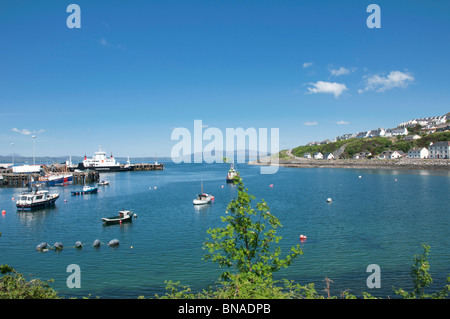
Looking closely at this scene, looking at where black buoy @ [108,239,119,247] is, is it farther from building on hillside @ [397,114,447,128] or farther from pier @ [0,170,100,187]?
building on hillside @ [397,114,447,128]

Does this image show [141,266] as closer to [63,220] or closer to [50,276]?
[50,276]

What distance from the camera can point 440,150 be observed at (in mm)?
113625

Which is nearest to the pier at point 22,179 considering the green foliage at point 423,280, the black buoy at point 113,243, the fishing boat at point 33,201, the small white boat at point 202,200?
the fishing boat at point 33,201

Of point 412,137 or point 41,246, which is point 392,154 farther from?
point 41,246

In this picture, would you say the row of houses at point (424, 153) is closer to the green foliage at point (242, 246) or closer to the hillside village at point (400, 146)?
the hillside village at point (400, 146)

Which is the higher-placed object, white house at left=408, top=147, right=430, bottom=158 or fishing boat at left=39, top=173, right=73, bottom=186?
white house at left=408, top=147, right=430, bottom=158

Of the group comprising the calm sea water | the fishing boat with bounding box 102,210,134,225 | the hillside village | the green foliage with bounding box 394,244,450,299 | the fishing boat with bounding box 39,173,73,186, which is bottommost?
the calm sea water

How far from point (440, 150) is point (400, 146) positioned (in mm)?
22634

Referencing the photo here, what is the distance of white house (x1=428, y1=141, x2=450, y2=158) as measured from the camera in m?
110

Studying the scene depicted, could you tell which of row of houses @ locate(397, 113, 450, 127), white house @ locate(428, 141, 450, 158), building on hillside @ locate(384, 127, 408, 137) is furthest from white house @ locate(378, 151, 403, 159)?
row of houses @ locate(397, 113, 450, 127)

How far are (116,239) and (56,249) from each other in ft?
16.7

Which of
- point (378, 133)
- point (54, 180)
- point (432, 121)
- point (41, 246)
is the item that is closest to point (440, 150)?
point (378, 133)

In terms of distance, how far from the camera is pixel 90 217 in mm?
39156
